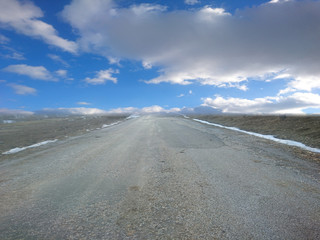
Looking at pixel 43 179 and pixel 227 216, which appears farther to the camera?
pixel 43 179

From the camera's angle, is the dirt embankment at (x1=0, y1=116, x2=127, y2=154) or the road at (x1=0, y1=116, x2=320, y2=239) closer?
the road at (x1=0, y1=116, x2=320, y2=239)

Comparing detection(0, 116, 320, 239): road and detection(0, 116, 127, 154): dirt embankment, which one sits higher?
Answer: detection(0, 116, 127, 154): dirt embankment

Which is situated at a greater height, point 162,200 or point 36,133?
point 36,133

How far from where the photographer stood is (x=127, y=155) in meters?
6.63

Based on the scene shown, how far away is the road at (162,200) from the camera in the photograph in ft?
8.07

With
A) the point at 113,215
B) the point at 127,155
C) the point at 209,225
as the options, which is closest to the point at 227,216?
the point at 209,225

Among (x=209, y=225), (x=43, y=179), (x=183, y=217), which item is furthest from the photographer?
(x=43, y=179)

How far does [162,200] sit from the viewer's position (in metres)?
3.26

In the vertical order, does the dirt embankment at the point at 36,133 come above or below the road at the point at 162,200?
above

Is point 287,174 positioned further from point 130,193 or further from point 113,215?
point 113,215

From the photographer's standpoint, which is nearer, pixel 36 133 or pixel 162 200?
pixel 162 200

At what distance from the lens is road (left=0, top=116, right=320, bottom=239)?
2459 millimetres

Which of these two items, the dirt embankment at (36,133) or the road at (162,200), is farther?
the dirt embankment at (36,133)

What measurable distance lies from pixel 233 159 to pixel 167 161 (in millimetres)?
2418
